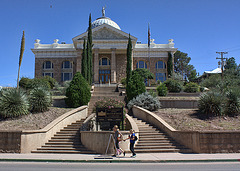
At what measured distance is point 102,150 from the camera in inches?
471

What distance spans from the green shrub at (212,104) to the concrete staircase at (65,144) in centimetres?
951

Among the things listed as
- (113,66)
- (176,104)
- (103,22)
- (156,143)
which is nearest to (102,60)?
(113,66)

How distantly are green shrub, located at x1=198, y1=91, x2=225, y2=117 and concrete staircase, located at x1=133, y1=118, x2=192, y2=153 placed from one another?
488 centimetres

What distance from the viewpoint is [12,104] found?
52.0 feet

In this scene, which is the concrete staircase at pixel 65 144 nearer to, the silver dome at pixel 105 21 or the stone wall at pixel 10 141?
the stone wall at pixel 10 141

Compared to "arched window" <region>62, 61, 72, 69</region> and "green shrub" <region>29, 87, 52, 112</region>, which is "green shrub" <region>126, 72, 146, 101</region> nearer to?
"green shrub" <region>29, 87, 52, 112</region>

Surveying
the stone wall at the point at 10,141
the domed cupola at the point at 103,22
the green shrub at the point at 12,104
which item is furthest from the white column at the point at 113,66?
the stone wall at the point at 10,141

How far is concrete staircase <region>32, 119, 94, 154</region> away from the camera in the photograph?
485 inches

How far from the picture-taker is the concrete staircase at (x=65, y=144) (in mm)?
12322

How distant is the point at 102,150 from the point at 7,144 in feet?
16.4

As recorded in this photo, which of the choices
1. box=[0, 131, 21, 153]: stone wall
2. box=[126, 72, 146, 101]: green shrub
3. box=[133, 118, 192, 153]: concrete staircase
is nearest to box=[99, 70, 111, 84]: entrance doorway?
box=[126, 72, 146, 101]: green shrub

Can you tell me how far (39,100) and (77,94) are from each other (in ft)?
12.7

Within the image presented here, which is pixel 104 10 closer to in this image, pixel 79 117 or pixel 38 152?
pixel 79 117

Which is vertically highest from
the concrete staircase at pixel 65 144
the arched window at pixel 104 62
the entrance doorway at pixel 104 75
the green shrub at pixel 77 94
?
the arched window at pixel 104 62
